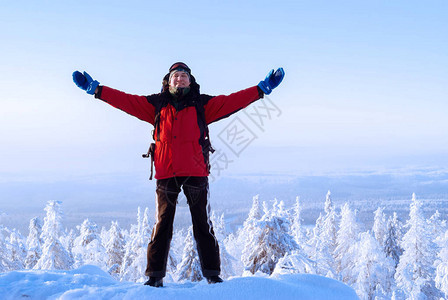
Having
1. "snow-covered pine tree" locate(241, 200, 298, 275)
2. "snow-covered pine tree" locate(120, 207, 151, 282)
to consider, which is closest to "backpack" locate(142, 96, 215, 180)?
"snow-covered pine tree" locate(241, 200, 298, 275)

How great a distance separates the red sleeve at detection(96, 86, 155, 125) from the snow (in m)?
2.90

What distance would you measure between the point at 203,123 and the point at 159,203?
1631 millimetres

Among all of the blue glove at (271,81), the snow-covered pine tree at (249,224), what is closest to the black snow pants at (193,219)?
the blue glove at (271,81)

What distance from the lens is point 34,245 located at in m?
25.0

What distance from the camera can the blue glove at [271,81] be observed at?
5389 millimetres

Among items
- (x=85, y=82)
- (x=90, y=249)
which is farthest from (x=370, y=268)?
(x=85, y=82)

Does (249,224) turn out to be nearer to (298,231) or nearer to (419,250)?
(298,231)

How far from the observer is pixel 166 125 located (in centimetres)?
530

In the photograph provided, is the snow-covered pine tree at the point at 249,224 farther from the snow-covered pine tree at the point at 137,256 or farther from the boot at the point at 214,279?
the boot at the point at 214,279

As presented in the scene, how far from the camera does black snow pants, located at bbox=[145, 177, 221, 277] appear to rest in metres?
5.27

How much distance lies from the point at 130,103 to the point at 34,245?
25510 millimetres

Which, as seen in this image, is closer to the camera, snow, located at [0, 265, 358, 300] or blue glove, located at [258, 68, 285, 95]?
snow, located at [0, 265, 358, 300]

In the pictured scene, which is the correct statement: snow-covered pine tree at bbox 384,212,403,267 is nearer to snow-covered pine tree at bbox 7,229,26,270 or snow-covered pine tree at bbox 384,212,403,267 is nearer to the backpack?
snow-covered pine tree at bbox 7,229,26,270

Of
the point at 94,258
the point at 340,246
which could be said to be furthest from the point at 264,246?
the point at 340,246
